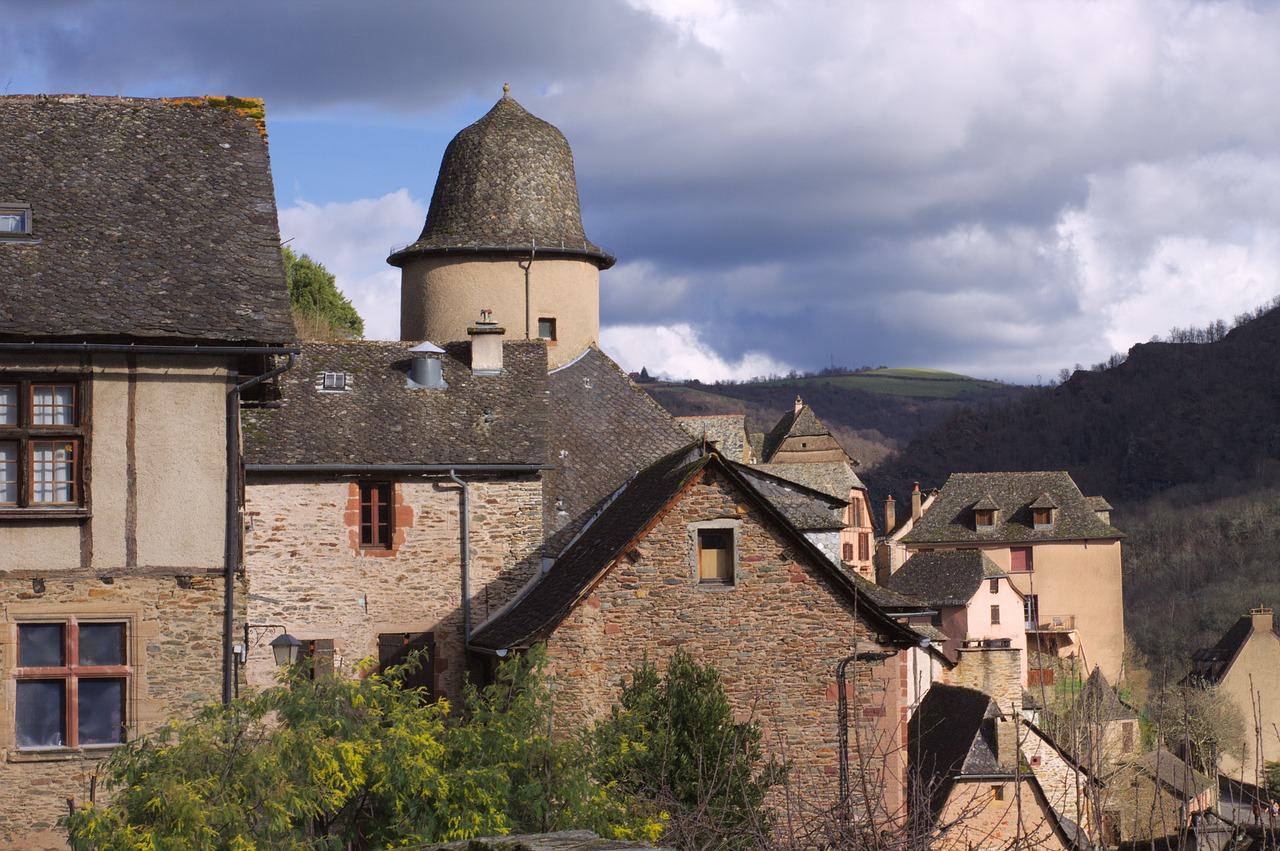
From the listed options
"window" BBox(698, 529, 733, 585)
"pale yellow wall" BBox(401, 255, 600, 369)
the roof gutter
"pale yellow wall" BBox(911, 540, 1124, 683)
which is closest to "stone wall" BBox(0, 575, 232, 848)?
"window" BBox(698, 529, 733, 585)

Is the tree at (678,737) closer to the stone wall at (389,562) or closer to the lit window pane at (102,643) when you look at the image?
the stone wall at (389,562)

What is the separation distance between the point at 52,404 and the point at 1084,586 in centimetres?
5875

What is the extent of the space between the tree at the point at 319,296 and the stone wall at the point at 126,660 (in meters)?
26.9

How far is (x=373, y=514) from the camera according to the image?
22.2m

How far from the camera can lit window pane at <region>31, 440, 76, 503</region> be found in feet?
47.5

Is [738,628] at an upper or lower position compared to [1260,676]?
upper

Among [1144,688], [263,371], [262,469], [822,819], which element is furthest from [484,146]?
[1144,688]

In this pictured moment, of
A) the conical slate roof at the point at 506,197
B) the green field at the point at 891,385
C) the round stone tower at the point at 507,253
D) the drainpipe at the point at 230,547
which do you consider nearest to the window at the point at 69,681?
the drainpipe at the point at 230,547

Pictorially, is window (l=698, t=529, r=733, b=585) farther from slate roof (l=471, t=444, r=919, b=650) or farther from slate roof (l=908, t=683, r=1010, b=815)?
slate roof (l=908, t=683, r=1010, b=815)

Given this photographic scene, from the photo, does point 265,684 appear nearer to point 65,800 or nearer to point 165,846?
point 65,800

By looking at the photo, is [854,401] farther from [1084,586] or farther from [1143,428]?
[1084,586]

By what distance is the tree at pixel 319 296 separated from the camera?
139ft

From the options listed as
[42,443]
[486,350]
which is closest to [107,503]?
[42,443]

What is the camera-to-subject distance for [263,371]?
15898mm
